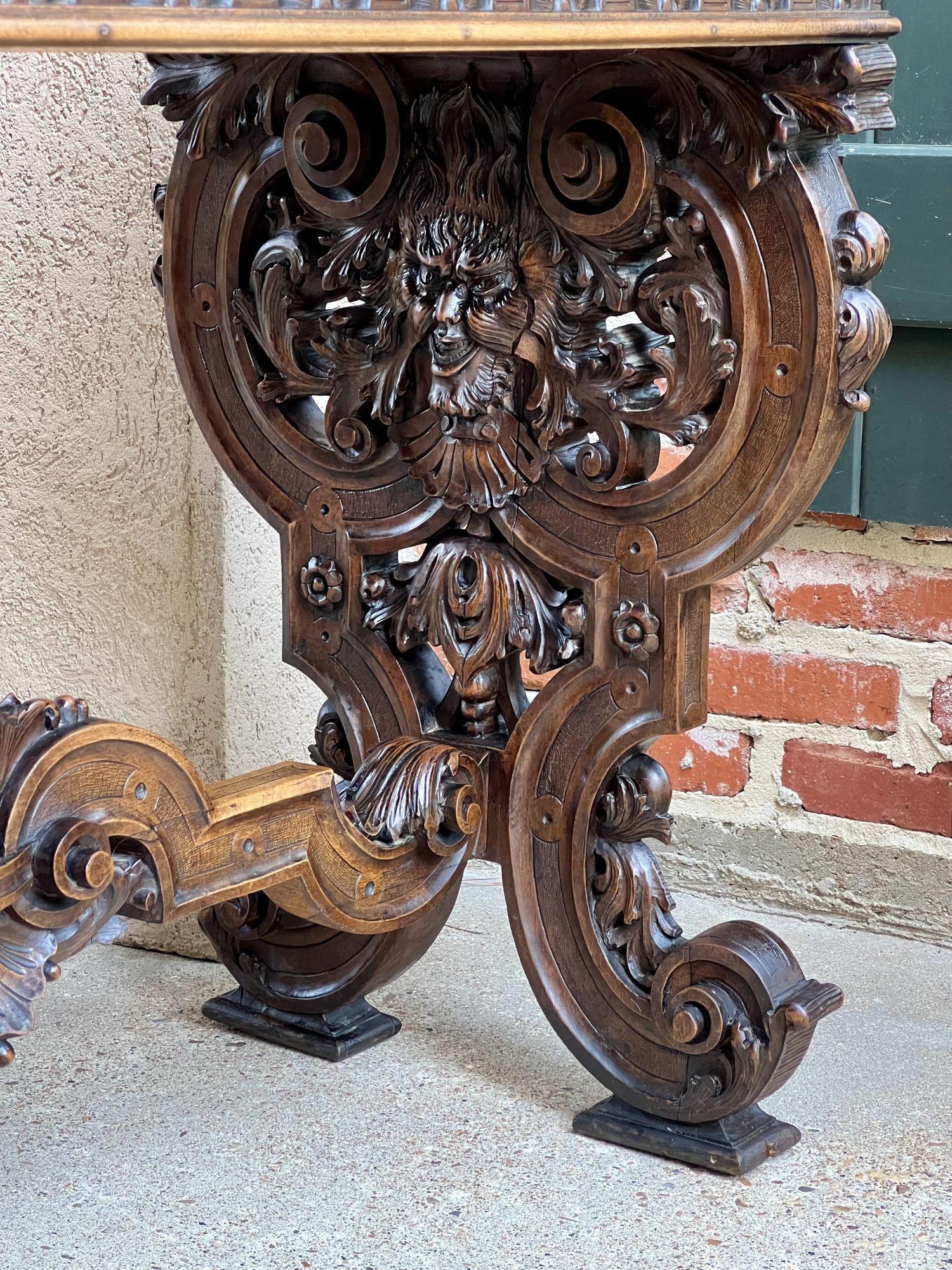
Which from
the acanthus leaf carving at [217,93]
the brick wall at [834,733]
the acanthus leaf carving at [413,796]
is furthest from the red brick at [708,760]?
the acanthus leaf carving at [217,93]

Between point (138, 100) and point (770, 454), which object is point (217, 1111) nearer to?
point (770, 454)

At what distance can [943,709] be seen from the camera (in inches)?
61.8

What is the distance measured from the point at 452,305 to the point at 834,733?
2.24ft

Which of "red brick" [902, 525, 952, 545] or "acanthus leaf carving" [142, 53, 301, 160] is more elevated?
"acanthus leaf carving" [142, 53, 301, 160]

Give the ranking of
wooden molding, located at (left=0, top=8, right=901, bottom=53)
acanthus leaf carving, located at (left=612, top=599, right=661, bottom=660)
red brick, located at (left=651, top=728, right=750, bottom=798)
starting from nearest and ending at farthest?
wooden molding, located at (left=0, top=8, right=901, bottom=53)
acanthus leaf carving, located at (left=612, top=599, right=661, bottom=660)
red brick, located at (left=651, top=728, right=750, bottom=798)

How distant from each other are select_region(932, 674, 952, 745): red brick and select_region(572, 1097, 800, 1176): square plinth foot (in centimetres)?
49

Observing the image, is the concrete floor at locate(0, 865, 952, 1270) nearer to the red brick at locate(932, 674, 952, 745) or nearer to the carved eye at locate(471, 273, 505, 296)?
the red brick at locate(932, 674, 952, 745)

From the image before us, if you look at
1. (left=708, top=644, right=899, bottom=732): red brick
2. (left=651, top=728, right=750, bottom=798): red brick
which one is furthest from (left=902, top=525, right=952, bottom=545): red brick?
(left=651, top=728, right=750, bottom=798): red brick

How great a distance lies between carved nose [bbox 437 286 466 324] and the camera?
3.77 ft

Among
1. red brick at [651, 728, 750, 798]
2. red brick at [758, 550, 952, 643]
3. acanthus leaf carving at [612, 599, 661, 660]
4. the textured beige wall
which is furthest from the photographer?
red brick at [651, 728, 750, 798]

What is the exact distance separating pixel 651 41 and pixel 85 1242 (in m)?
0.81

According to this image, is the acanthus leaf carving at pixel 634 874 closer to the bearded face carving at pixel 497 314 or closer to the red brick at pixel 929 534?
the bearded face carving at pixel 497 314

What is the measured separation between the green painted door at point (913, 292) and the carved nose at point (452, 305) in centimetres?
52

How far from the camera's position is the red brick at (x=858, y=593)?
157 cm
